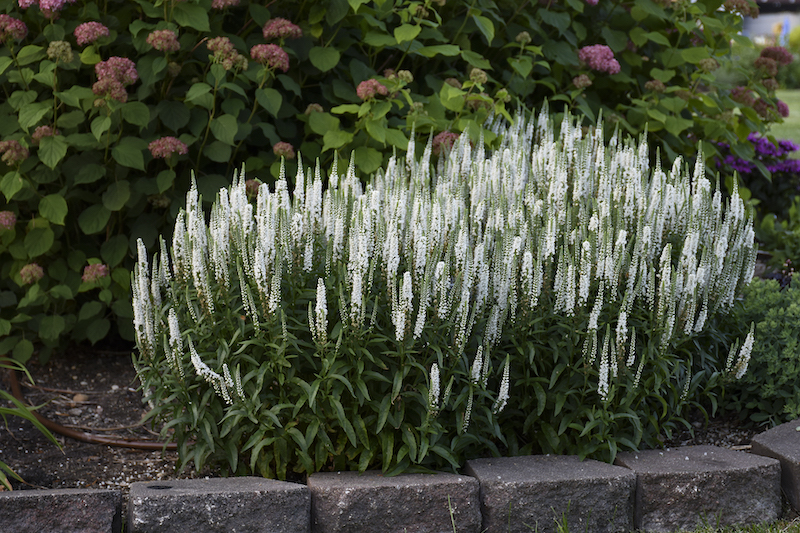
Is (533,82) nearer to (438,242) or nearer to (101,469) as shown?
(438,242)

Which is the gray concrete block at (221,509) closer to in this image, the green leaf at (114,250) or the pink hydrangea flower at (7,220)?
the green leaf at (114,250)

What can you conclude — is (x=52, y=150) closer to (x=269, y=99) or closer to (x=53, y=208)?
(x=53, y=208)

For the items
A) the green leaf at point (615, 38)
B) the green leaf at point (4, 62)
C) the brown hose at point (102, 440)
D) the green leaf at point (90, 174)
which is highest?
the green leaf at point (615, 38)

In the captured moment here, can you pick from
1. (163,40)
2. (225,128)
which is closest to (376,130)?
(225,128)

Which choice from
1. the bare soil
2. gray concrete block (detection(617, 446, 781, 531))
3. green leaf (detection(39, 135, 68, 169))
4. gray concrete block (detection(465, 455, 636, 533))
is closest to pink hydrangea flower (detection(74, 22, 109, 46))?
green leaf (detection(39, 135, 68, 169))

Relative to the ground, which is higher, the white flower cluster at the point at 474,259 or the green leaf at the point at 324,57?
the green leaf at the point at 324,57

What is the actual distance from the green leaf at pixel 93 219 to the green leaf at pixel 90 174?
0.52ft

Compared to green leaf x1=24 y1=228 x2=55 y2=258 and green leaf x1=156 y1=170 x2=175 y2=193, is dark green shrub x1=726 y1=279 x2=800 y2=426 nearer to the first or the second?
green leaf x1=156 y1=170 x2=175 y2=193

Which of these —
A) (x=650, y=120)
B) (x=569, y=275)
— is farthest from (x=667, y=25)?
(x=569, y=275)

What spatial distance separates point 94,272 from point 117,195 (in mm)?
401

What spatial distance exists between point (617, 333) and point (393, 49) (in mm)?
2678

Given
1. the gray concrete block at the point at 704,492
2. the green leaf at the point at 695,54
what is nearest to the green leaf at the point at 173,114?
the gray concrete block at the point at 704,492

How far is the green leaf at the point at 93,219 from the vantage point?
12.8 feet

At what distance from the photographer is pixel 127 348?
169 inches
